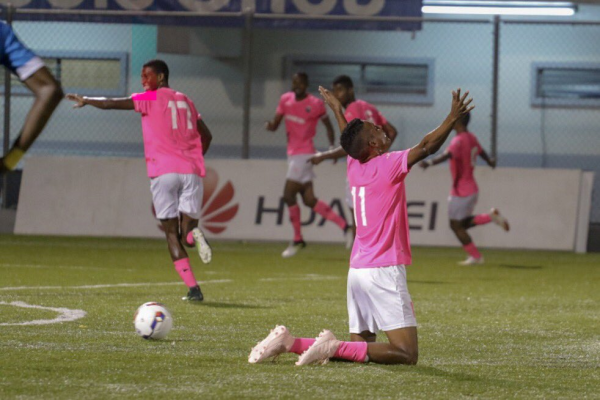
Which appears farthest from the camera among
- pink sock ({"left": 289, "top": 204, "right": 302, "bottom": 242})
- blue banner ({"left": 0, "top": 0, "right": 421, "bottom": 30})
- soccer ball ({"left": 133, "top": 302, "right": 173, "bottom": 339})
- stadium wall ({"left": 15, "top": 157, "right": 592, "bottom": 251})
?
blue banner ({"left": 0, "top": 0, "right": 421, "bottom": 30})

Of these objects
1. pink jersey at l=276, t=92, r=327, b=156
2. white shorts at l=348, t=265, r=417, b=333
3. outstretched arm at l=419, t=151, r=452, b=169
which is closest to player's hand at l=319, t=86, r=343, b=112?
white shorts at l=348, t=265, r=417, b=333

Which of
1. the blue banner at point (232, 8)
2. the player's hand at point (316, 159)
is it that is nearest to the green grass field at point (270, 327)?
the player's hand at point (316, 159)

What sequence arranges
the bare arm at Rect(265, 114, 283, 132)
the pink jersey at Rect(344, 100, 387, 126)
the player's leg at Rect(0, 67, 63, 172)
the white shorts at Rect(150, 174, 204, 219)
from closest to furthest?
the player's leg at Rect(0, 67, 63, 172) < the white shorts at Rect(150, 174, 204, 219) < the pink jersey at Rect(344, 100, 387, 126) < the bare arm at Rect(265, 114, 283, 132)

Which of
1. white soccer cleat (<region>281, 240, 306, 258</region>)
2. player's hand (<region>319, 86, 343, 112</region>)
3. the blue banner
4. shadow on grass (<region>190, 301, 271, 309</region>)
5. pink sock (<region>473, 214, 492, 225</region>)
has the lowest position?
white soccer cleat (<region>281, 240, 306, 258</region>)

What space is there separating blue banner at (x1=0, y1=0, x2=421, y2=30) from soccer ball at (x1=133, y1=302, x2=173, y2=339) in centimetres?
1140

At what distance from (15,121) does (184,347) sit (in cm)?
1563

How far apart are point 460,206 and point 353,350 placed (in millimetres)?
8658

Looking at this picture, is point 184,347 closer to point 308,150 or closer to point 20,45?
point 20,45

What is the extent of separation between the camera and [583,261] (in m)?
15.5

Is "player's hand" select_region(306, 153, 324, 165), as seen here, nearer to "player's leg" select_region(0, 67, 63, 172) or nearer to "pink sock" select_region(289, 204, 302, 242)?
"pink sock" select_region(289, 204, 302, 242)


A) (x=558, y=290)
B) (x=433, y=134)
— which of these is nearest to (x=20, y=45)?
(x=433, y=134)

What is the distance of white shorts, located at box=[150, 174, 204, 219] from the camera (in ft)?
32.8

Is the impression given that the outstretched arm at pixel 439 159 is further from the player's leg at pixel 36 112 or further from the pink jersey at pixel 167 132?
the player's leg at pixel 36 112

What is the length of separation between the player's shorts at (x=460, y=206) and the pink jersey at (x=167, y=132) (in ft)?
17.9
